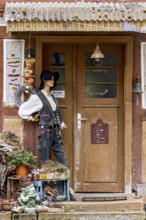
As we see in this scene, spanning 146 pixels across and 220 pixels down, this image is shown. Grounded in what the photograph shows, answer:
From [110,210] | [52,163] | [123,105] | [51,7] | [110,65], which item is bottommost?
[110,210]

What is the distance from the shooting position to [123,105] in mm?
11367

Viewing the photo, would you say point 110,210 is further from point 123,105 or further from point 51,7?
point 51,7

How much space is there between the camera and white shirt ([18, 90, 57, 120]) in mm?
10852

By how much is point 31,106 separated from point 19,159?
0.95 metres

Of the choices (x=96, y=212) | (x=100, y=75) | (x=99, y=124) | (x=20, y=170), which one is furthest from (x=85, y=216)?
(x=100, y=75)

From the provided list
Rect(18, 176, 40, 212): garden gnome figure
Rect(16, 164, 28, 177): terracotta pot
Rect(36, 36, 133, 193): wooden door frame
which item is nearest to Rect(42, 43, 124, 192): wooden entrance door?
Rect(36, 36, 133, 193): wooden door frame

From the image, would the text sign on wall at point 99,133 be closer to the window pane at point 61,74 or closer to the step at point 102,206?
the window pane at point 61,74

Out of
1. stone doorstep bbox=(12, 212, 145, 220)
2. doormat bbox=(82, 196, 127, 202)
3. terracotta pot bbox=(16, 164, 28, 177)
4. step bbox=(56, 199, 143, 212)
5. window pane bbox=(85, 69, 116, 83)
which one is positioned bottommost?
stone doorstep bbox=(12, 212, 145, 220)

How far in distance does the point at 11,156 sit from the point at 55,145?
857 mm

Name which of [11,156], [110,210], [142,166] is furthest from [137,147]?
[11,156]

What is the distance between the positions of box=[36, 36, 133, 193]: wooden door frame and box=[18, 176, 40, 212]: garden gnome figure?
1.89 m

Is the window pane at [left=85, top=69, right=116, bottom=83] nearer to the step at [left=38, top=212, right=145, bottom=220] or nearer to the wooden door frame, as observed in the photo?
the wooden door frame

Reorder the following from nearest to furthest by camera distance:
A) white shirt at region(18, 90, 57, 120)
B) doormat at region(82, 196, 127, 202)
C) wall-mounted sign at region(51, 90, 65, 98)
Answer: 1. doormat at region(82, 196, 127, 202)
2. white shirt at region(18, 90, 57, 120)
3. wall-mounted sign at region(51, 90, 65, 98)

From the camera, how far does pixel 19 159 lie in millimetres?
10461
